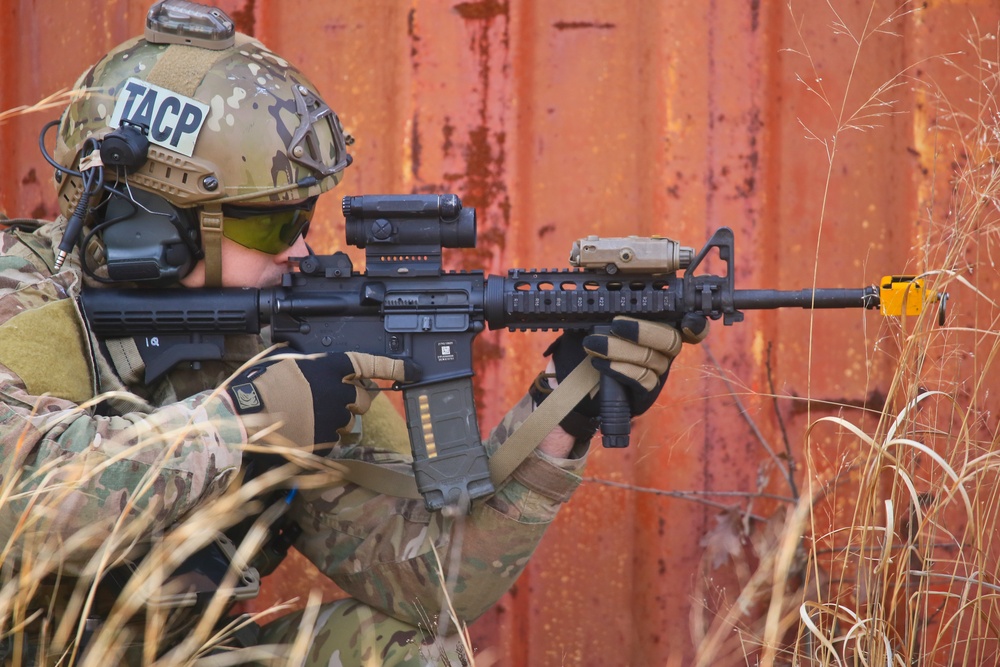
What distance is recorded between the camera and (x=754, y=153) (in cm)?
274

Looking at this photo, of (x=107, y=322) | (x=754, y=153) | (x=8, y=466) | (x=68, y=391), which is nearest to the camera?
(x=8, y=466)

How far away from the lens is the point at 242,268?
2.29 meters

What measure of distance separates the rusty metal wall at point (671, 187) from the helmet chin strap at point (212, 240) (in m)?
0.72

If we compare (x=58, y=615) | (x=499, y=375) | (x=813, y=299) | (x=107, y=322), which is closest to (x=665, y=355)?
(x=813, y=299)

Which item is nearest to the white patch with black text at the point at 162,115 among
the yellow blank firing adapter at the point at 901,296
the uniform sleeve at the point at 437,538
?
the uniform sleeve at the point at 437,538

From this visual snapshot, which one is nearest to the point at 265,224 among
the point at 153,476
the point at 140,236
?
the point at 140,236

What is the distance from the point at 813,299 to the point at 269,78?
125cm

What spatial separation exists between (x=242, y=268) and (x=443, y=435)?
1.90ft

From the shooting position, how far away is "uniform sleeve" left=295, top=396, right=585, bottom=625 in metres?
2.31

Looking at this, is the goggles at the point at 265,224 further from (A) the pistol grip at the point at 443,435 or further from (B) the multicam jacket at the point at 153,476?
(A) the pistol grip at the point at 443,435

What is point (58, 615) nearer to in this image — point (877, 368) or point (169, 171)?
point (169, 171)

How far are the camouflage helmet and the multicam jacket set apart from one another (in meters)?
0.27

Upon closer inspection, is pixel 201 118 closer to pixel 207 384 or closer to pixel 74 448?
pixel 207 384

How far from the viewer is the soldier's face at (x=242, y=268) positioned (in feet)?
7.47
